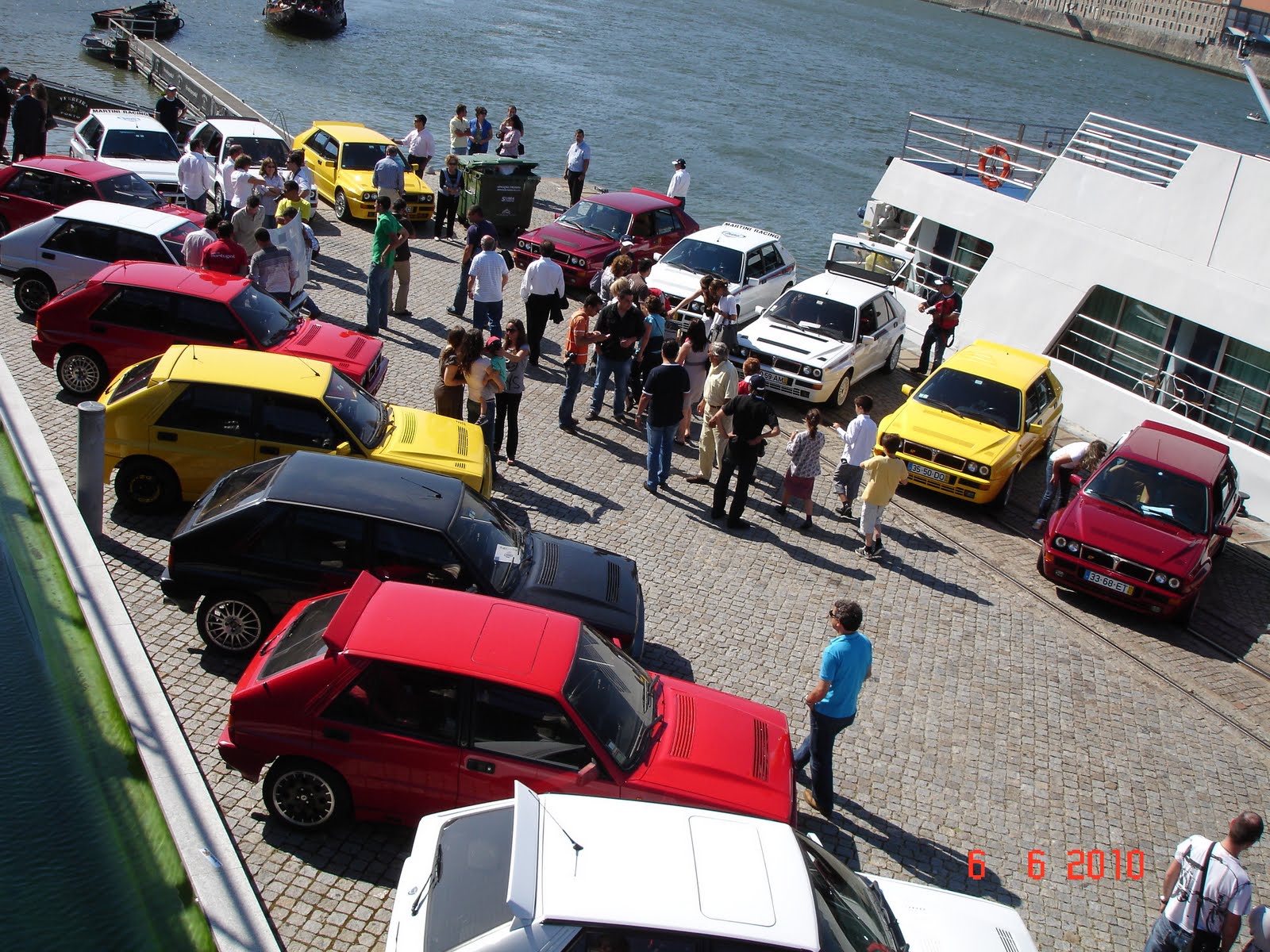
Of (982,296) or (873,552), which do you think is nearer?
(873,552)

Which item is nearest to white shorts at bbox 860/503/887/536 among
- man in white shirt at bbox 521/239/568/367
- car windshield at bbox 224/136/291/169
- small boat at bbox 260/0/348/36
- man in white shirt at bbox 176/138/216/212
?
man in white shirt at bbox 521/239/568/367

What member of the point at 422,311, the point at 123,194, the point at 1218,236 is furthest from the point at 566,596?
the point at 1218,236

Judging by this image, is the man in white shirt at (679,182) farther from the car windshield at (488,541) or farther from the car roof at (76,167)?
the car windshield at (488,541)

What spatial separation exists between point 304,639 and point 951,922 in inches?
153

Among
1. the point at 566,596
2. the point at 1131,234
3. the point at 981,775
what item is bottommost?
the point at 981,775

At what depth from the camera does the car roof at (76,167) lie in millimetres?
15250

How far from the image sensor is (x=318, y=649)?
21.3ft

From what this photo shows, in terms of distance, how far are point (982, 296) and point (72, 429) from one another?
14717 millimetres

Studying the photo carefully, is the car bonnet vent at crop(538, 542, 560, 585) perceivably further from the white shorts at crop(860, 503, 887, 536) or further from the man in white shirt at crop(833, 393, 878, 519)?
the man in white shirt at crop(833, 393, 878, 519)

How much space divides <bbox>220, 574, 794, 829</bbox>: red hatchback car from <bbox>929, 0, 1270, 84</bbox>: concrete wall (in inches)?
4433

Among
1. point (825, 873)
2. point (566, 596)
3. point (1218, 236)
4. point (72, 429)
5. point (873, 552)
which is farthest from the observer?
point (1218, 236)

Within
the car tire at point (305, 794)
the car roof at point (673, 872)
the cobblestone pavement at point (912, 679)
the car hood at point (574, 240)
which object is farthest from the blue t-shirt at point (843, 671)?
the car hood at point (574, 240)

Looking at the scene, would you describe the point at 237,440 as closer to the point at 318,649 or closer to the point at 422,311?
the point at 318,649

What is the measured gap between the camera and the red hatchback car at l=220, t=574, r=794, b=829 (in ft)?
20.5
